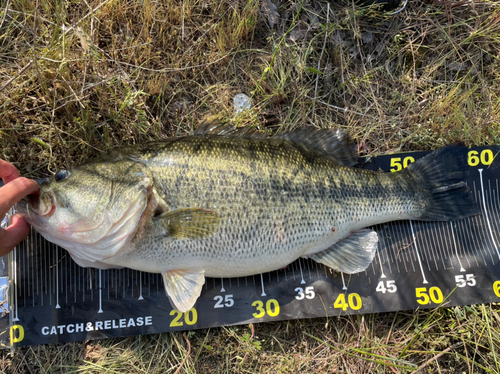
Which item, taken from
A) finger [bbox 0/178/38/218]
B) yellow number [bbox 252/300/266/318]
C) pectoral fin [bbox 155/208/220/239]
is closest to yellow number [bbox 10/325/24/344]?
finger [bbox 0/178/38/218]

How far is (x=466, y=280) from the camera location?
8.58 feet

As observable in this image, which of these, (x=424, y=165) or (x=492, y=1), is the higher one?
(x=492, y=1)

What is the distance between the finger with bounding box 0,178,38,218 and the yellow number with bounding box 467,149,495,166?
3445mm

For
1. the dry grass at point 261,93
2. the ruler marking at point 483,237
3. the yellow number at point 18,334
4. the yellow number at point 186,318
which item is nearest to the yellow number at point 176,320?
the yellow number at point 186,318

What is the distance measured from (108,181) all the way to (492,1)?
3712 mm

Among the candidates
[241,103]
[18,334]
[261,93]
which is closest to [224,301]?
[18,334]

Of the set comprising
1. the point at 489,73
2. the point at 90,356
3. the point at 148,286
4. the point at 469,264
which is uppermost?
the point at 489,73

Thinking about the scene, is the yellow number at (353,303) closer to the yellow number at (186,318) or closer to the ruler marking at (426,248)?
the ruler marking at (426,248)

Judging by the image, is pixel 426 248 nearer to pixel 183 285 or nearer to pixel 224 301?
pixel 224 301

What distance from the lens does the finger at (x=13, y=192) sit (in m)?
1.90

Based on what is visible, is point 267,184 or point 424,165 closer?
point 267,184

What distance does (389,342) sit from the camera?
2.60m

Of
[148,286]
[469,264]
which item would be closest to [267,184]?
[148,286]

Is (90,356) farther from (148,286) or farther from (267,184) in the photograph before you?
(267,184)
